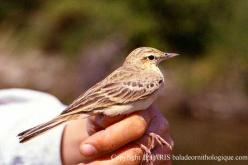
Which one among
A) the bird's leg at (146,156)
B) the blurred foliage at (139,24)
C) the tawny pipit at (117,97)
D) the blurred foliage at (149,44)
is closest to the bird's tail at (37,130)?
the tawny pipit at (117,97)

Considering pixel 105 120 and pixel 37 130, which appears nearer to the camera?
pixel 37 130

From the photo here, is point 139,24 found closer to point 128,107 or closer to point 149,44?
point 149,44

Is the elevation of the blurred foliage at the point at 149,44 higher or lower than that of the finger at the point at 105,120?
lower

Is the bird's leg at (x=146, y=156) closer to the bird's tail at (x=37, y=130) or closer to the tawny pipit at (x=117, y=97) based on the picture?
the tawny pipit at (x=117, y=97)

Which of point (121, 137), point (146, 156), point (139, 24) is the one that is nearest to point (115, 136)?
point (121, 137)

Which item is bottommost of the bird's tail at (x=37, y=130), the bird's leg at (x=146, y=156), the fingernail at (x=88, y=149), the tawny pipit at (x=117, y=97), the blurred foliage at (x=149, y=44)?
the blurred foliage at (x=149, y=44)

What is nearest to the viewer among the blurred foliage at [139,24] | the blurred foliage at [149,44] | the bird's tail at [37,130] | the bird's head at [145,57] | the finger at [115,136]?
the bird's tail at [37,130]

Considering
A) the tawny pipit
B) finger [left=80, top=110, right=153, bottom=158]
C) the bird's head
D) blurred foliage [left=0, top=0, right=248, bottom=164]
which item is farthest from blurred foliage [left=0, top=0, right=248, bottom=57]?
finger [left=80, top=110, right=153, bottom=158]
